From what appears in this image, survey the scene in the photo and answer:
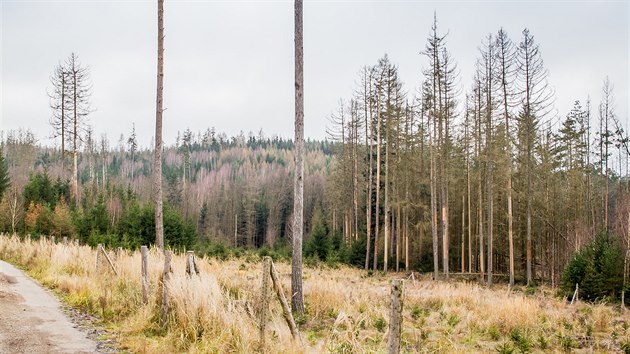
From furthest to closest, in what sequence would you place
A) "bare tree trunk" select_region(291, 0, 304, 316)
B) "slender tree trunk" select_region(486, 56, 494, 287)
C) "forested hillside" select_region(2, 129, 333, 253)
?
"forested hillside" select_region(2, 129, 333, 253) < "slender tree trunk" select_region(486, 56, 494, 287) < "bare tree trunk" select_region(291, 0, 304, 316)

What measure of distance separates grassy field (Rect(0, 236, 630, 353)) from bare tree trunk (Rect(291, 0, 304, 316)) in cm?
66

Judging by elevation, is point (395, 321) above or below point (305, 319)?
above

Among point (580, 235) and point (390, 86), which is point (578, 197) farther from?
point (390, 86)

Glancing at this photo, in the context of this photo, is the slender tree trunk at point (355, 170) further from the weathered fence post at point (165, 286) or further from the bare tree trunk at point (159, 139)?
the weathered fence post at point (165, 286)

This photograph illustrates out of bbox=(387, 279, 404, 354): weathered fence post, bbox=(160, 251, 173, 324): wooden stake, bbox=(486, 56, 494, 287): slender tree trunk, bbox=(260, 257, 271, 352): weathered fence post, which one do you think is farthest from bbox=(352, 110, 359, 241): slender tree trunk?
bbox=(387, 279, 404, 354): weathered fence post

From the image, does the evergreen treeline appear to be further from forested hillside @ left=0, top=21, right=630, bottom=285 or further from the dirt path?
the dirt path

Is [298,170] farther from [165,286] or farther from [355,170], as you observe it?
[355,170]

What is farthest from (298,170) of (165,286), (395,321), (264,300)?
(395,321)

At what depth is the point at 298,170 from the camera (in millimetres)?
10398

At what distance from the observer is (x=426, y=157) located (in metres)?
35.1

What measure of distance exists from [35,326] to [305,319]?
5092 millimetres

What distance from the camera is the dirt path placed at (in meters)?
6.47

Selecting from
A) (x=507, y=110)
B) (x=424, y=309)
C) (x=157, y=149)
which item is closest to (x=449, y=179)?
(x=507, y=110)

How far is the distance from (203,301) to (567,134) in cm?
3634
